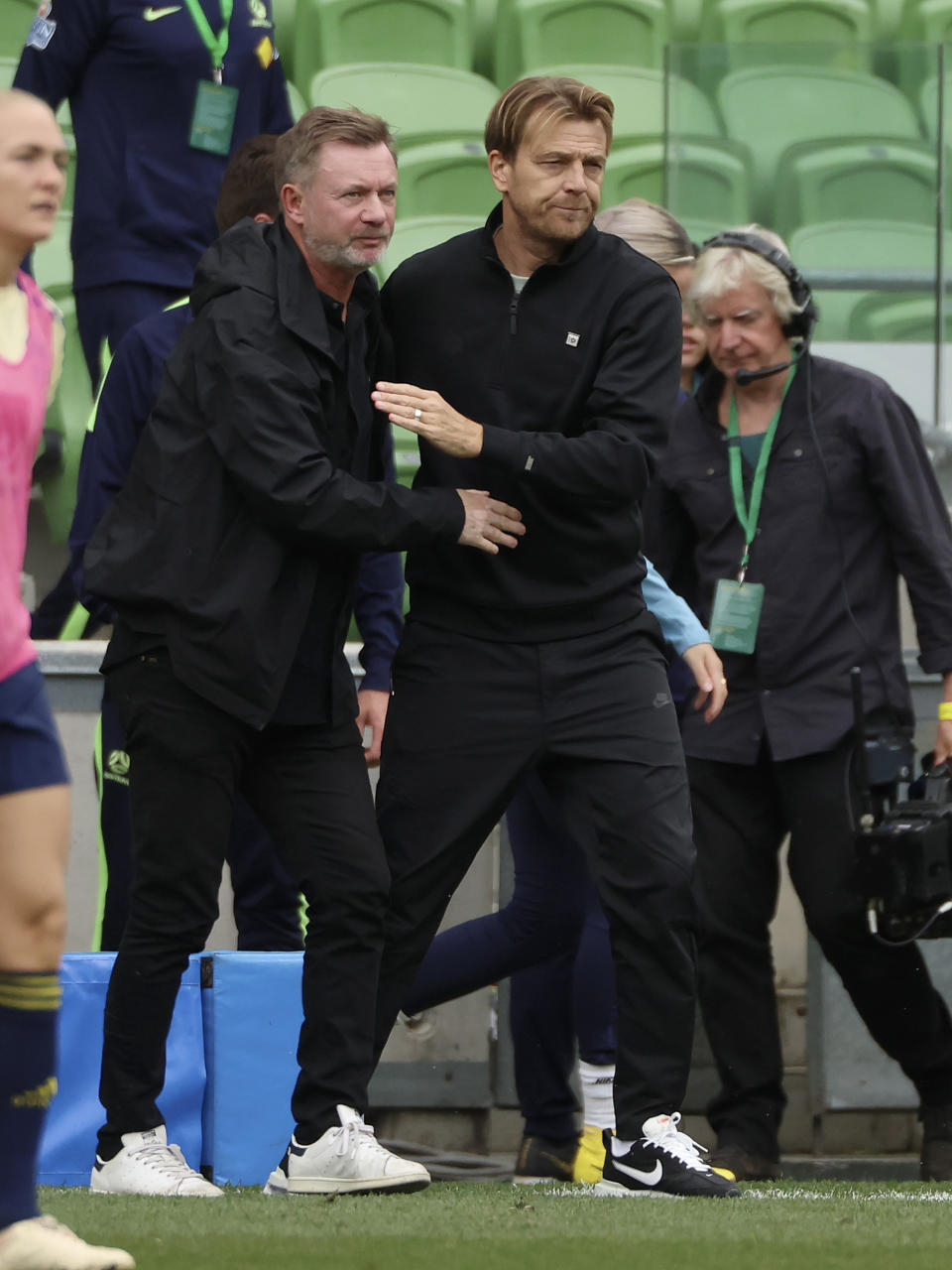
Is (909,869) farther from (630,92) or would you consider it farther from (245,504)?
(630,92)

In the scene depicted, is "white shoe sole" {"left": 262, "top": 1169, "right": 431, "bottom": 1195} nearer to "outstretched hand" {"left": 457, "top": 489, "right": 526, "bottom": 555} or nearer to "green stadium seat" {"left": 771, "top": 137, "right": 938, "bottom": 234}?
"outstretched hand" {"left": 457, "top": 489, "right": 526, "bottom": 555}

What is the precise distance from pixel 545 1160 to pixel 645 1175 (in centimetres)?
81

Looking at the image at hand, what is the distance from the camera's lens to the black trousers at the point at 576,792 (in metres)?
3.50

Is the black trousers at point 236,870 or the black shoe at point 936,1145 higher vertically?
the black trousers at point 236,870

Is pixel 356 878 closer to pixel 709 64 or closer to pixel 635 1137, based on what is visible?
pixel 635 1137

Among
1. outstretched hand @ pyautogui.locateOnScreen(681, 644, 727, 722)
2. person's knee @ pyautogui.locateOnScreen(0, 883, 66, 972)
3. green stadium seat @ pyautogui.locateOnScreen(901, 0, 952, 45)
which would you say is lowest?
person's knee @ pyautogui.locateOnScreen(0, 883, 66, 972)

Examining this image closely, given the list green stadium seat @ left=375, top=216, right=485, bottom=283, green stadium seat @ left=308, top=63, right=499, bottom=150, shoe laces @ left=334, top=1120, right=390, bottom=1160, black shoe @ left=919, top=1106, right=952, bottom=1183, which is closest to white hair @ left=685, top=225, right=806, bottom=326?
black shoe @ left=919, top=1106, right=952, bottom=1183

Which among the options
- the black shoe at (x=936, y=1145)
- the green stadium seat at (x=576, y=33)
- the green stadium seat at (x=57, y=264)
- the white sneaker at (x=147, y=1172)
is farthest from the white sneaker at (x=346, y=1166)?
the green stadium seat at (x=576, y=33)

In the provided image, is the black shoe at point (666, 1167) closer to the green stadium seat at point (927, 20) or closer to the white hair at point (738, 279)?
the white hair at point (738, 279)

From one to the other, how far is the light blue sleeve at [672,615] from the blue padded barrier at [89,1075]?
1.12 metres

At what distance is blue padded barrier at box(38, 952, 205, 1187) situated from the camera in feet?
13.4

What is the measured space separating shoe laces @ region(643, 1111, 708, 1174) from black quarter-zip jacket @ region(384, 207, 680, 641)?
0.80 m

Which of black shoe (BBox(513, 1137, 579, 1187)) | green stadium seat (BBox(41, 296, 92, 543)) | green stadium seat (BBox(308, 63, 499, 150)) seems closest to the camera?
black shoe (BBox(513, 1137, 579, 1187))

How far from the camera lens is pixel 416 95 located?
736 centimetres
